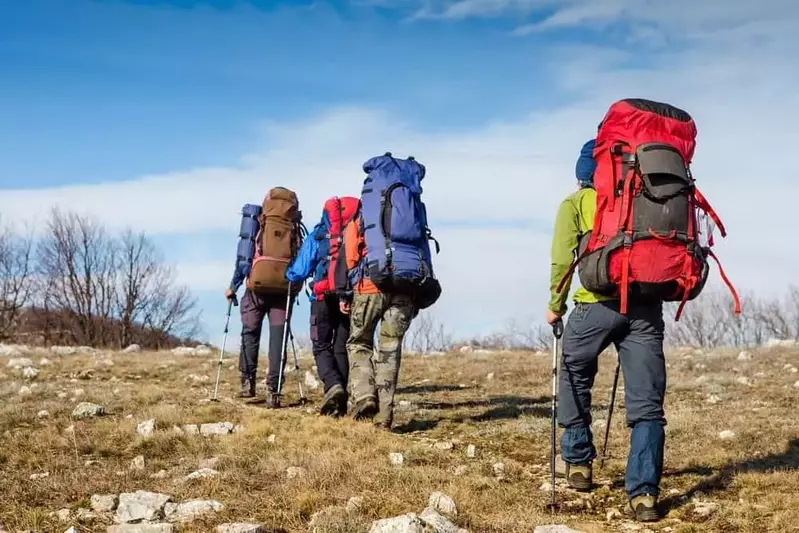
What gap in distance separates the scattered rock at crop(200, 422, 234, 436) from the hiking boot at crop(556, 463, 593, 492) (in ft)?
11.7

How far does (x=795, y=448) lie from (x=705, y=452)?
0.82 meters

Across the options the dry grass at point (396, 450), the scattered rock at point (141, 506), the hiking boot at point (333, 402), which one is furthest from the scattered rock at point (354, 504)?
the hiking boot at point (333, 402)

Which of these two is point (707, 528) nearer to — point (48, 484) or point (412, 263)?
point (412, 263)

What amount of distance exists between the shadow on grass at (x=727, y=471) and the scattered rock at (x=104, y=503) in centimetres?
359

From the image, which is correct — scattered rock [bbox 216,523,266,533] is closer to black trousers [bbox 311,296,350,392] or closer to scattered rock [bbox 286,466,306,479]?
scattered rock [bbox 286,466,306,479]

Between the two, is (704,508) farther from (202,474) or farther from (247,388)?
(247,388)

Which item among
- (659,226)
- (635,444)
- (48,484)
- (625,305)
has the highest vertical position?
(659,226)

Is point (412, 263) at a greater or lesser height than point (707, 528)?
greater

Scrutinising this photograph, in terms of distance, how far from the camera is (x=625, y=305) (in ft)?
16.6

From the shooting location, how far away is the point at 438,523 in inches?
173

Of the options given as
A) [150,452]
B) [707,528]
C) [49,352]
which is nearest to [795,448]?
[707,528]

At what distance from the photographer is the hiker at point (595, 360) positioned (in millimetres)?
5215

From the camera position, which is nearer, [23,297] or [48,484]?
[48,484]

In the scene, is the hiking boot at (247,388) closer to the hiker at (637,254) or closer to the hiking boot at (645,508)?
the hiker at (637,254)
